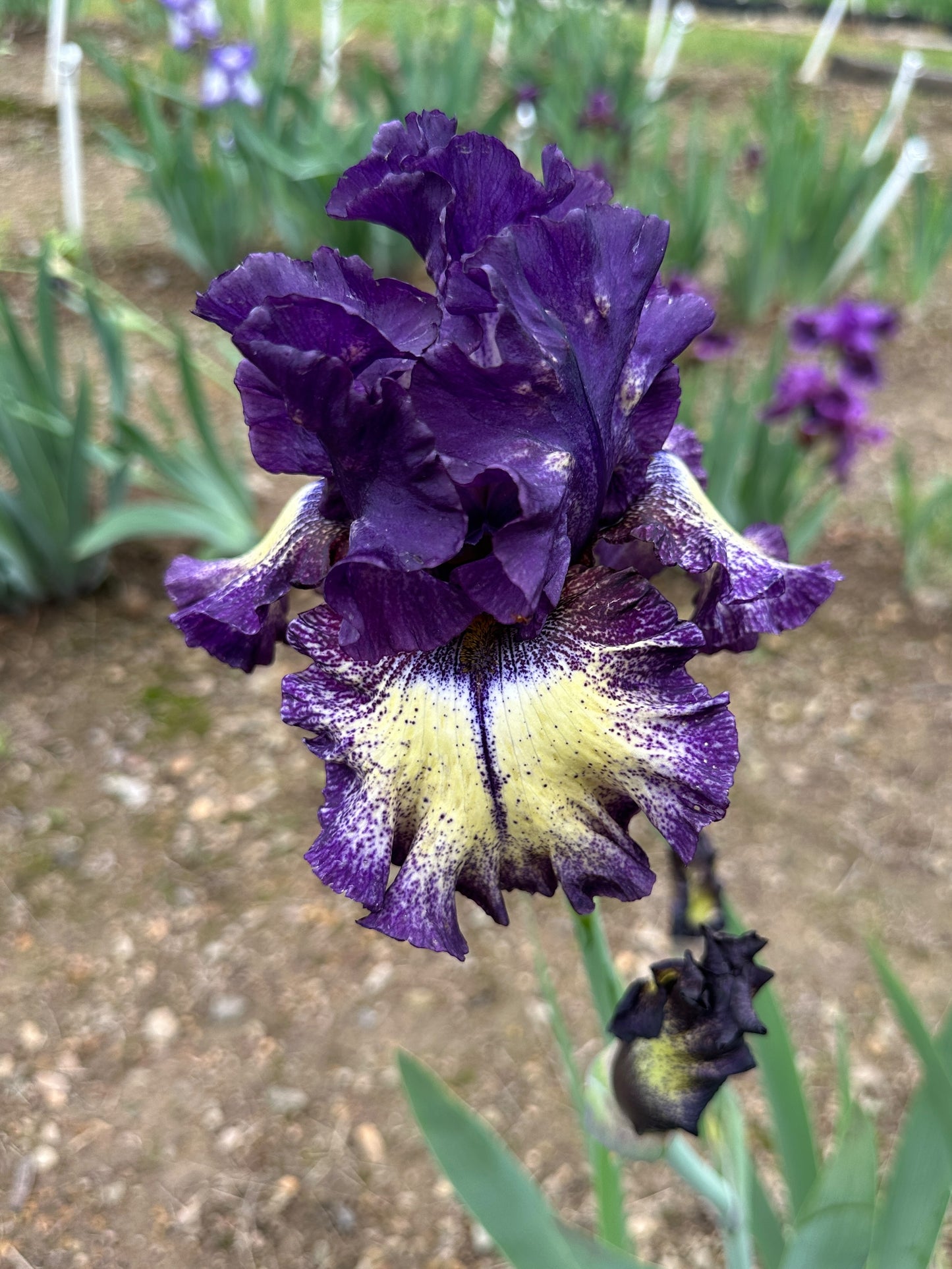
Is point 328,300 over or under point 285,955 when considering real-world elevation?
over

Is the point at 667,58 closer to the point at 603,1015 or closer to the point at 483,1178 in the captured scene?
the point at 603,1015

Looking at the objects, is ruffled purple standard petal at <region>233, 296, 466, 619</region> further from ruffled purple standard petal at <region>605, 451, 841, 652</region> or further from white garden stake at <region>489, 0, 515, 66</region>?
white garden stake at <region>489, 0, 515, 66</region>

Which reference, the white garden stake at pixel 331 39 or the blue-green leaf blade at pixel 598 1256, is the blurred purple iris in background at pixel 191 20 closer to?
the white garden stake at pixel 331 39

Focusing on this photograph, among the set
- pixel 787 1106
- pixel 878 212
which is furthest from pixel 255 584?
pixel 878 212

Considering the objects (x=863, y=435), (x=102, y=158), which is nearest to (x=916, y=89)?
(x=102, y=158)

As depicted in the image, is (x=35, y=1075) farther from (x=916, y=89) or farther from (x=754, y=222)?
(x=916, y=89)
